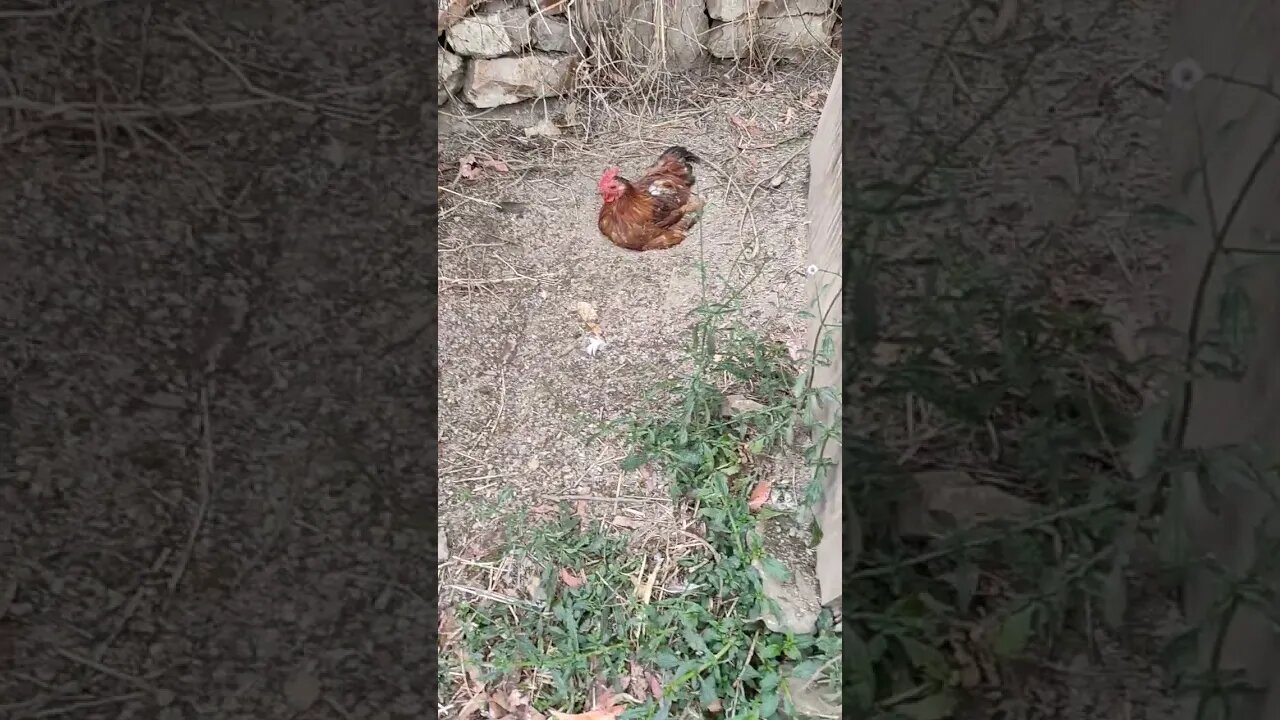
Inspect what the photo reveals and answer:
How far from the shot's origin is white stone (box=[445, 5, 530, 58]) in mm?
2295

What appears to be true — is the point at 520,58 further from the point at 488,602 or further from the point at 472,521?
the point at 488,602

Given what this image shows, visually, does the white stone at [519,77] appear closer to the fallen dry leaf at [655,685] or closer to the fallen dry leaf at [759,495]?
the fallen dry leaf at [759,495]

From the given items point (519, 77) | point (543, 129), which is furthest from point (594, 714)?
point (519, 77)

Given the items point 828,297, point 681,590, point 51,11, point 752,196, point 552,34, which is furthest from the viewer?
point 552,34

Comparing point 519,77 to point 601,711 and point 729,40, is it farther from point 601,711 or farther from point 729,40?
point 601,711

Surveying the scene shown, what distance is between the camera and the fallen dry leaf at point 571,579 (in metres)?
1.75

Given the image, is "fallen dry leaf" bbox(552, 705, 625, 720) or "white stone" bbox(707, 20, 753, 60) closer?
"fallen dry leaf" bbox(552, 705, 625, 720)

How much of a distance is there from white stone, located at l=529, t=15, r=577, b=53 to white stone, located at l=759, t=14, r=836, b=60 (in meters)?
0.57

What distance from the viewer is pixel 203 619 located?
0.48 metres

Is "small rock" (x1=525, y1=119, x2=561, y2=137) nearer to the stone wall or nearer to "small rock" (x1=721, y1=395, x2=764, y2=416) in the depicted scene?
the stone wall

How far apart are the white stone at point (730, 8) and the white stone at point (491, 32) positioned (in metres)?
0.54

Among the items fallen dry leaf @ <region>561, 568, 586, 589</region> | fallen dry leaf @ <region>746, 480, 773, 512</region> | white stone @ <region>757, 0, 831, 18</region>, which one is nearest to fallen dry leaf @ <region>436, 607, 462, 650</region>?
fallen dry leaf @ <region>561, 568, 586, 589</region>

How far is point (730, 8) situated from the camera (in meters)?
2.32

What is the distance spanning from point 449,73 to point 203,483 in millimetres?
2098
